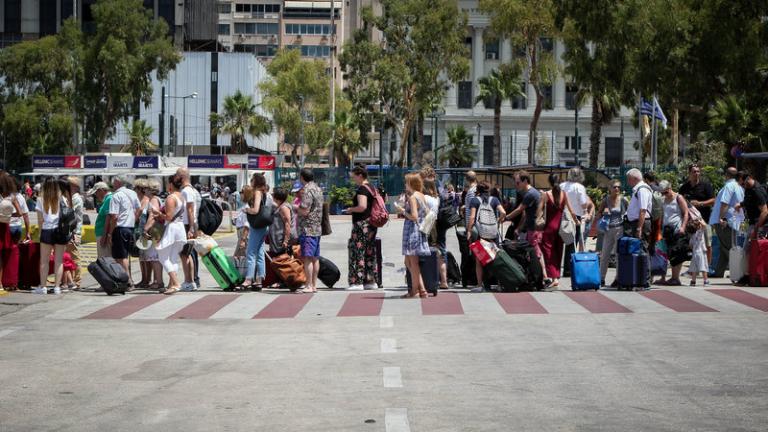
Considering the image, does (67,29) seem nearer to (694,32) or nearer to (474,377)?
(694,32)

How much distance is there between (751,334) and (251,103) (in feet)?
315

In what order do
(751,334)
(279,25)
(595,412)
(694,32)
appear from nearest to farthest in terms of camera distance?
(595,412) < (751,334) < (694,32) < (279,25)

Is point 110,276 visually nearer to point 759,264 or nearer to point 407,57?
point 759,264

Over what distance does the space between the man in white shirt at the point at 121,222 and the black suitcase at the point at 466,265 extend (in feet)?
15.8

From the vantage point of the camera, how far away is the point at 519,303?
1570 centimetres

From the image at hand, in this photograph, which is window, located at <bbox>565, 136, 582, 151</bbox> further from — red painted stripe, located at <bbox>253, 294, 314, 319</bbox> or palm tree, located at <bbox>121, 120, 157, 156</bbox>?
red painted stripe, located at <bbox>253, 294, 314, 319</bbox>

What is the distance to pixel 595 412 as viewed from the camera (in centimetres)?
817

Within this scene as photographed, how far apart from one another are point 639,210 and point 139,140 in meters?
88.8

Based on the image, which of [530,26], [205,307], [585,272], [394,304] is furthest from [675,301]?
[530,26]

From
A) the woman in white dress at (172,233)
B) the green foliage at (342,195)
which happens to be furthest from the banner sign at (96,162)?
the woman in white dress at (172,233)

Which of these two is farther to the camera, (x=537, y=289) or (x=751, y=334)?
(x=537, y=289)

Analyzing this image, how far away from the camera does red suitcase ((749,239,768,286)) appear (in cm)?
1770

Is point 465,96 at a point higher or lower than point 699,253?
higher

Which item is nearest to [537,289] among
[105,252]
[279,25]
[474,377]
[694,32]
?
[105,252]
